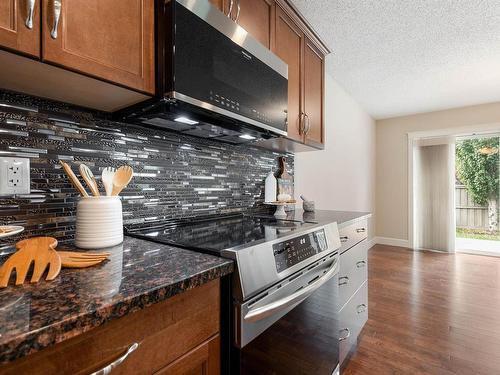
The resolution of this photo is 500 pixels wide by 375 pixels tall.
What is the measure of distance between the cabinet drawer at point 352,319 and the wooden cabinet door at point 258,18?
1612 mm

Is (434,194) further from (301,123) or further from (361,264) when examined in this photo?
(301,123)

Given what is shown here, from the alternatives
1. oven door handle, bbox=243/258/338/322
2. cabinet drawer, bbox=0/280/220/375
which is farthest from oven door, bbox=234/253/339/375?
cabinet drawer, bbox=0/280/220/375

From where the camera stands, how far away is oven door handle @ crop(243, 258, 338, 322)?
0.78 meters

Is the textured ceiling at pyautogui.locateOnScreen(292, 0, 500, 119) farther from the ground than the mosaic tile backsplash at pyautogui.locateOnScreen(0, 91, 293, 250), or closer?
farther from the ground

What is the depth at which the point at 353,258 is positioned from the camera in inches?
66.0

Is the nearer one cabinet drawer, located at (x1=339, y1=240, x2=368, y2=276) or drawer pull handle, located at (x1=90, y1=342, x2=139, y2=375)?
drawer pull handle, located at (x1=90, y1=342, x2=139, y2=375)

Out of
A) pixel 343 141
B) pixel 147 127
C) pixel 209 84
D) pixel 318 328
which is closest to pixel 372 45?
pixel 343 141

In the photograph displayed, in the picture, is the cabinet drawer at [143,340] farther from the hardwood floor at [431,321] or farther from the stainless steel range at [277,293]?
the hardwood floor at [431,321]

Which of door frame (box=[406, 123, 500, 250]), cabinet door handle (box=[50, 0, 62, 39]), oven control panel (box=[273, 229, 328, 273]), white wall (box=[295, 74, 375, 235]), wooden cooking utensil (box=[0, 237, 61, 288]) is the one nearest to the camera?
wooden cooking utensil (box=[0, 237, 61, 288])

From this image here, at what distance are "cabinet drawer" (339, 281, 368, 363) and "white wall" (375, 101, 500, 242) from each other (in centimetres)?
350

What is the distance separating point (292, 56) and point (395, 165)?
4.01m

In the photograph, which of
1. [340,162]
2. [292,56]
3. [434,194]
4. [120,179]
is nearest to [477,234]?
[434,194]

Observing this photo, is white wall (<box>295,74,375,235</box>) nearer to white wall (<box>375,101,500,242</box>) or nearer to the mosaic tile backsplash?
white wall (<box>375,101,500,242</box>)

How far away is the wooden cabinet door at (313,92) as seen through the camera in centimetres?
190
